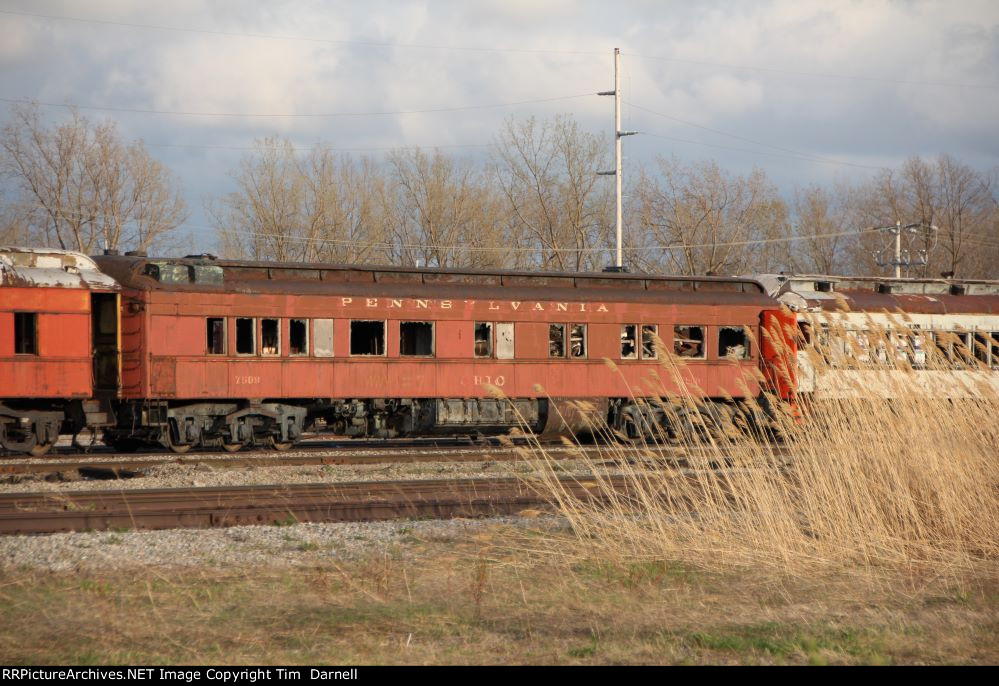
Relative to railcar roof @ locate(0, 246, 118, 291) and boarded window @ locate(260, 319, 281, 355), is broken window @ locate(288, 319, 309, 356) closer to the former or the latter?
boarded window @ locate(260, 319, 281, 355)

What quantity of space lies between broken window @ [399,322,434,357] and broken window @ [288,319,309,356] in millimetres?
1879

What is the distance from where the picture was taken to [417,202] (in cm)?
5200

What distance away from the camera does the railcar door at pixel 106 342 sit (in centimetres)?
1853

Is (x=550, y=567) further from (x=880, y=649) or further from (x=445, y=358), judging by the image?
(x=445, y=358)

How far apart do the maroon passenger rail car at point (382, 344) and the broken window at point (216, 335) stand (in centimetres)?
2

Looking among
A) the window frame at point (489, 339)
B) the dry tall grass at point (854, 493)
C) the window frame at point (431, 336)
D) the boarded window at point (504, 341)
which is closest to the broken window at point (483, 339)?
the window frame at point (489, 339)

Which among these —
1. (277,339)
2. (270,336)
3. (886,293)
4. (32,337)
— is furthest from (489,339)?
(886,293)

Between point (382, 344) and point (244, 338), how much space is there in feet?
8.49

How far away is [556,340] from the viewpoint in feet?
68.5

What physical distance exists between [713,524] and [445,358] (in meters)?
11.8

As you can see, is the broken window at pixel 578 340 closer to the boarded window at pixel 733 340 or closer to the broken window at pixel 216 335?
the boarded window at pixel 733 340

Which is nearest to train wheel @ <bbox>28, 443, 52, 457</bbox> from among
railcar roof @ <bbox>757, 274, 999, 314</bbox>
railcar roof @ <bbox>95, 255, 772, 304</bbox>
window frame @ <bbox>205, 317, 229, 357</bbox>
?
railcar roof @ <bbox>95, 255, 772, 304</bbox>

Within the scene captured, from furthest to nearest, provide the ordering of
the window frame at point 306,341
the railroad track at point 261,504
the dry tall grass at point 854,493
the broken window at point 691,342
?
the broken window at point 691,342, the window frame at point 306,341, the railroad track at point 261,504, the dry tall grass at point 854,493

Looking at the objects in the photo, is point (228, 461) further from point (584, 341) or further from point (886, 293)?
point (886, 293)
